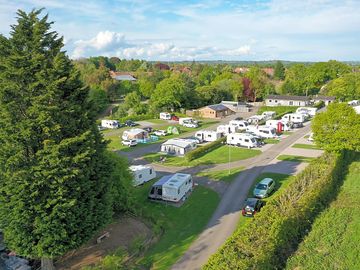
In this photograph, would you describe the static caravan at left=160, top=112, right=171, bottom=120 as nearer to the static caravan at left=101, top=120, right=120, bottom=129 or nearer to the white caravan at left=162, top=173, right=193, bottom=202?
the static caravan at left=101, top=120, right=120, bottom=129

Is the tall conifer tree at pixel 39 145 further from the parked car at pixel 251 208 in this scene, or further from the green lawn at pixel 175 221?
the parked car at pixel 251 208

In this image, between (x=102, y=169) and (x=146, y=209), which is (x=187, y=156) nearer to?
(x=146, y=209)

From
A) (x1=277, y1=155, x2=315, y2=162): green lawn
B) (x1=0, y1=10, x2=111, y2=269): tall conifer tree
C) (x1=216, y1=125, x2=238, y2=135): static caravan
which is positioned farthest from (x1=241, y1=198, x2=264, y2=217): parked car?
(x1=216, y1=125, x2=238, y2=135): static caravan

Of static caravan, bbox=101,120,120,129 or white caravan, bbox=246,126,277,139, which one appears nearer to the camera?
white caravan, bbox=246,126,277,139

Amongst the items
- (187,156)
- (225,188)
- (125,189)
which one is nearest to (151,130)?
(187,156)

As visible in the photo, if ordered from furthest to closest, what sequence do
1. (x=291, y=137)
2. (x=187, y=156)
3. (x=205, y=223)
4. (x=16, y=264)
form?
(x=291, y=137) → (x=187, y=156) → (x=205, y=223) → (x=16, y=264)

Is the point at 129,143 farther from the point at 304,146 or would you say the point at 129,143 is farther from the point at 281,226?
the point at 281,226

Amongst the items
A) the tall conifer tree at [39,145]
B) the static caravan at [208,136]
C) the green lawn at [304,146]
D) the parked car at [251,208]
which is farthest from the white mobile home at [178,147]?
the tall conifer tree at [39,145]
